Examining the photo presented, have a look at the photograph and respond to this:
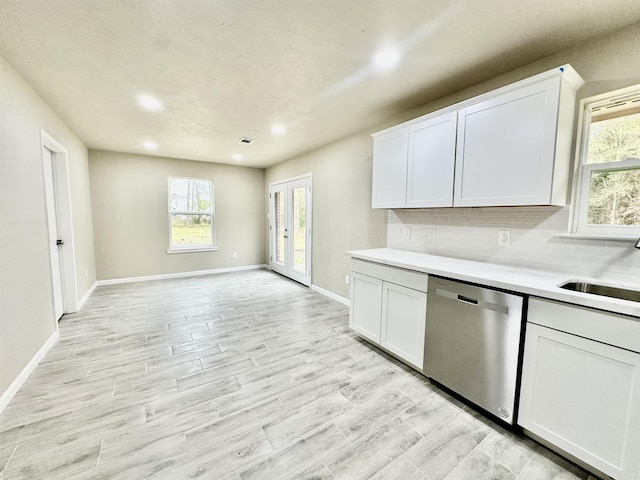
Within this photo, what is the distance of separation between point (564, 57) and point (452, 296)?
1.89 meters

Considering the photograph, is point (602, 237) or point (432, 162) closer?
point (602, 237)

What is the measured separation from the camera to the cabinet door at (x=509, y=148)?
5.80 feet

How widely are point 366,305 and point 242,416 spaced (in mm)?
1467

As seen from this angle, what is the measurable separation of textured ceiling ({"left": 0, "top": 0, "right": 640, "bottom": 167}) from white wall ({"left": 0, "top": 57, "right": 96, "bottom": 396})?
11.2 inches

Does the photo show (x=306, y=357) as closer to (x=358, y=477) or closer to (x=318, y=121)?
(x=358, y=477)

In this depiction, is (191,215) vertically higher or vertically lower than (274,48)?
lower

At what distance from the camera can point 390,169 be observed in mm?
2879

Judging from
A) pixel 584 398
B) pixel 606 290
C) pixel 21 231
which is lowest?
pixel 584 398

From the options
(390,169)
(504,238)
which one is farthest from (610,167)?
(390,169)

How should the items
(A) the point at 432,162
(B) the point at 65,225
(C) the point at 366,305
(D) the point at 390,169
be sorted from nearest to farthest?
1. (A) the point at 432,162
2. (C) the point at 366,305
3. (D) the point at 390,169
4. (B) the point at 65,225

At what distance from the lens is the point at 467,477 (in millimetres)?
1405

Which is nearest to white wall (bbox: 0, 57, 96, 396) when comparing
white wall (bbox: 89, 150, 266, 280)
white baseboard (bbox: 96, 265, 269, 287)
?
white wall (bbox: 89, 150, 266, 280)

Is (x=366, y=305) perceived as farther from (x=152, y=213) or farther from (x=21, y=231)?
(x=152, y=213)

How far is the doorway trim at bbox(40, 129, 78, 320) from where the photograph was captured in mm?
3451
